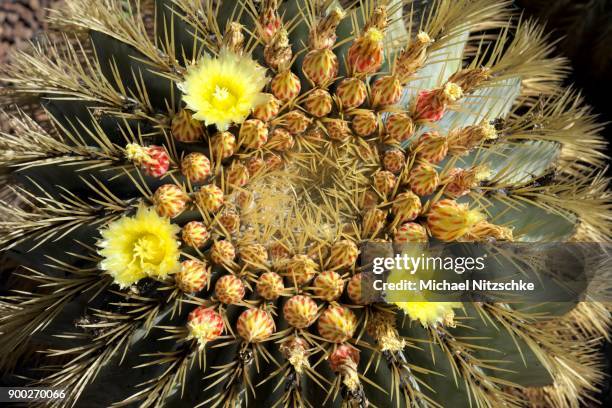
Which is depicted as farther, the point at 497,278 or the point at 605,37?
the point at 605,37

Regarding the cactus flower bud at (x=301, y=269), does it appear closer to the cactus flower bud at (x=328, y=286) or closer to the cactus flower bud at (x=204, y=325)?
the cactus flower bud at (x=328, y=286)

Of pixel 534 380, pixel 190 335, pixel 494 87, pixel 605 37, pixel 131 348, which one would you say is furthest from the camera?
pixel 605 37

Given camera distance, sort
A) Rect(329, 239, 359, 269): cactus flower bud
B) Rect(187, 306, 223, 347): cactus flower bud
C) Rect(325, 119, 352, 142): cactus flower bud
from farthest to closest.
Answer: Rect(325, 119, 352, 142): cactus flower bud < Rect(329, 239, 359, 269): cactus flower bud < Rect(187, 306, 223, 347): cactus flower bud

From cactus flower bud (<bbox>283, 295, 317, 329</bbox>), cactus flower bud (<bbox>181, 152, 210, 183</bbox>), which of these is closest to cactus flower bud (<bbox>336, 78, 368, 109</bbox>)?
cactus flower bud (<bbox>181, 152, 210, 183</bbox>)

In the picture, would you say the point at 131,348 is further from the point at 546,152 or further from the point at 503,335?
the point at 546,152

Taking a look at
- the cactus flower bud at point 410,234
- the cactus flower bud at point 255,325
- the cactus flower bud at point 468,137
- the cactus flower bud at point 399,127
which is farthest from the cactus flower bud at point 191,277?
the cactus flower bud at point 468,137

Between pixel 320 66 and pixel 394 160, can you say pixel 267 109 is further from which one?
pixel 394 160

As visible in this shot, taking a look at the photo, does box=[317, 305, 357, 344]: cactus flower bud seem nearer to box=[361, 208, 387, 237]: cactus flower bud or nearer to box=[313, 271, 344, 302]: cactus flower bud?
box=[313, 271, 344, 302]: cactus flower bud

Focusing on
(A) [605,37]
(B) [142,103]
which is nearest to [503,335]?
(B) [142,103]
